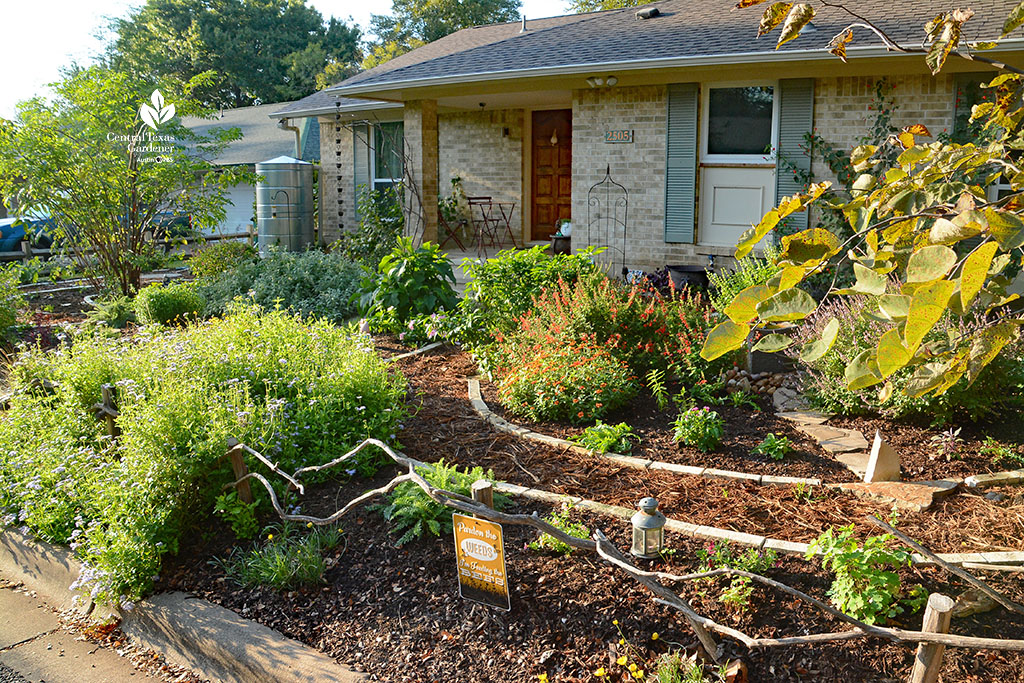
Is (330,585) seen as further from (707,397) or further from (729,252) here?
(729,252)

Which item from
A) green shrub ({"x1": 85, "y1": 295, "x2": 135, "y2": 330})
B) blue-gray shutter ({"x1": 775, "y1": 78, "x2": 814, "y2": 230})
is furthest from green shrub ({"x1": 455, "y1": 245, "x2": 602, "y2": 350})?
green shrub ({"x1": 85, "y1": 295, "x2": 135, "y2": 330})

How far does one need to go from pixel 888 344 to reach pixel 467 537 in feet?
7.88

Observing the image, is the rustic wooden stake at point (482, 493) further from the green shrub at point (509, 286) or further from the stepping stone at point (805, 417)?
the green shrub at point (509, 286)

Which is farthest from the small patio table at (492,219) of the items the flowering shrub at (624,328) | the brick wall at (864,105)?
the flowering shrub at (624,328)

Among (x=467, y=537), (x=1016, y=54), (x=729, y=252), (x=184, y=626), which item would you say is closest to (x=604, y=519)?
(x=467, y=537)

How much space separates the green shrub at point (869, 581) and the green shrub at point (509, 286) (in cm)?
421

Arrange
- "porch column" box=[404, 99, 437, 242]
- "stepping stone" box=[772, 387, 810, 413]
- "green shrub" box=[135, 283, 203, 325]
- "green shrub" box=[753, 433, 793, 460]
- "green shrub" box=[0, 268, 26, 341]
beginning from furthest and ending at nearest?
1. "porch column" box=[404, 99, 437, 242]
2. "green shrub" box=[135, 283, 203, 325]
3. "green shrub" box=[0, 268, 26, 341]
4. "stepping stone" box=[772, 387, 810, 413]
5. "green shrub" box=[753, 433, 793, 460]

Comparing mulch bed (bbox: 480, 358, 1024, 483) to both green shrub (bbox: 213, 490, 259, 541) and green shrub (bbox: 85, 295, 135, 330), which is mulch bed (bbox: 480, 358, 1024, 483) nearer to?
Result: green shrub (bbox: 213, 490, 259, 541)

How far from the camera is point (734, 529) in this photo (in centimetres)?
397

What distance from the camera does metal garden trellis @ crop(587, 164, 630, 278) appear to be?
36.6 feet

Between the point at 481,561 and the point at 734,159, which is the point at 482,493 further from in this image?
the point at 734,159

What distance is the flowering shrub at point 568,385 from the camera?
5.64m

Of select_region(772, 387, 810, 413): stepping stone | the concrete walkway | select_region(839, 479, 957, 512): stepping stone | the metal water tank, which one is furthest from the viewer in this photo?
the metal water tank
